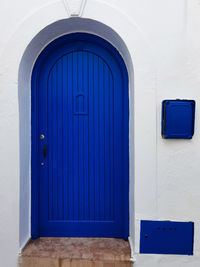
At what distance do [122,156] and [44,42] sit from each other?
1633 mm

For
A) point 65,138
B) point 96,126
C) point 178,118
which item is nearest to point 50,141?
point 65,138

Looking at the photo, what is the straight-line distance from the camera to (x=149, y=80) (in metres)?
2.13

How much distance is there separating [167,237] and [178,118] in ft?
4.11

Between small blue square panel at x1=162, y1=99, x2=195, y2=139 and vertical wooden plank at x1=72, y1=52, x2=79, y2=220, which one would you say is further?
vertical wooden plank at x1=72, y1=52, x2=79, y2=220

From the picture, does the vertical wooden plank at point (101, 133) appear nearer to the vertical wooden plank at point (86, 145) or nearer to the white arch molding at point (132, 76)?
the vertical wooden plank at point (86, 145)

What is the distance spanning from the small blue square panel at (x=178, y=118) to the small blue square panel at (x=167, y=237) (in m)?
0.93

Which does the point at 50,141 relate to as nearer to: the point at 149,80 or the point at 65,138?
the point at 65,138

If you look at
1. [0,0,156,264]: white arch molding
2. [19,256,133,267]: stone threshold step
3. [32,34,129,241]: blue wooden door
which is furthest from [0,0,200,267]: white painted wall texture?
[32,34,129,241]: blue wooden door

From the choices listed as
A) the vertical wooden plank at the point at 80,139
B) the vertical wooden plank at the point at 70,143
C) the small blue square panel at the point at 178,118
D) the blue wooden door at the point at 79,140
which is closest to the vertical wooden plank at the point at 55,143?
the blue wooden door at the point at 79,140

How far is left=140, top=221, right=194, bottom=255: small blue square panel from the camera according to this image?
214 cm

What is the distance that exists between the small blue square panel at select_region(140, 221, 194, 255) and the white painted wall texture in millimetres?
55

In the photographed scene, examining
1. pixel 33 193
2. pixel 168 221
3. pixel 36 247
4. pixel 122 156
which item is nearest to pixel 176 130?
pixel 122 156

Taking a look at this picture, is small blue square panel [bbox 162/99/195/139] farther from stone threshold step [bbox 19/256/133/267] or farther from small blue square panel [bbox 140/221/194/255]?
stone threshold step [bbox 19/256/133/267]

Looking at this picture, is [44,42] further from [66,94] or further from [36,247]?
[36,247]
